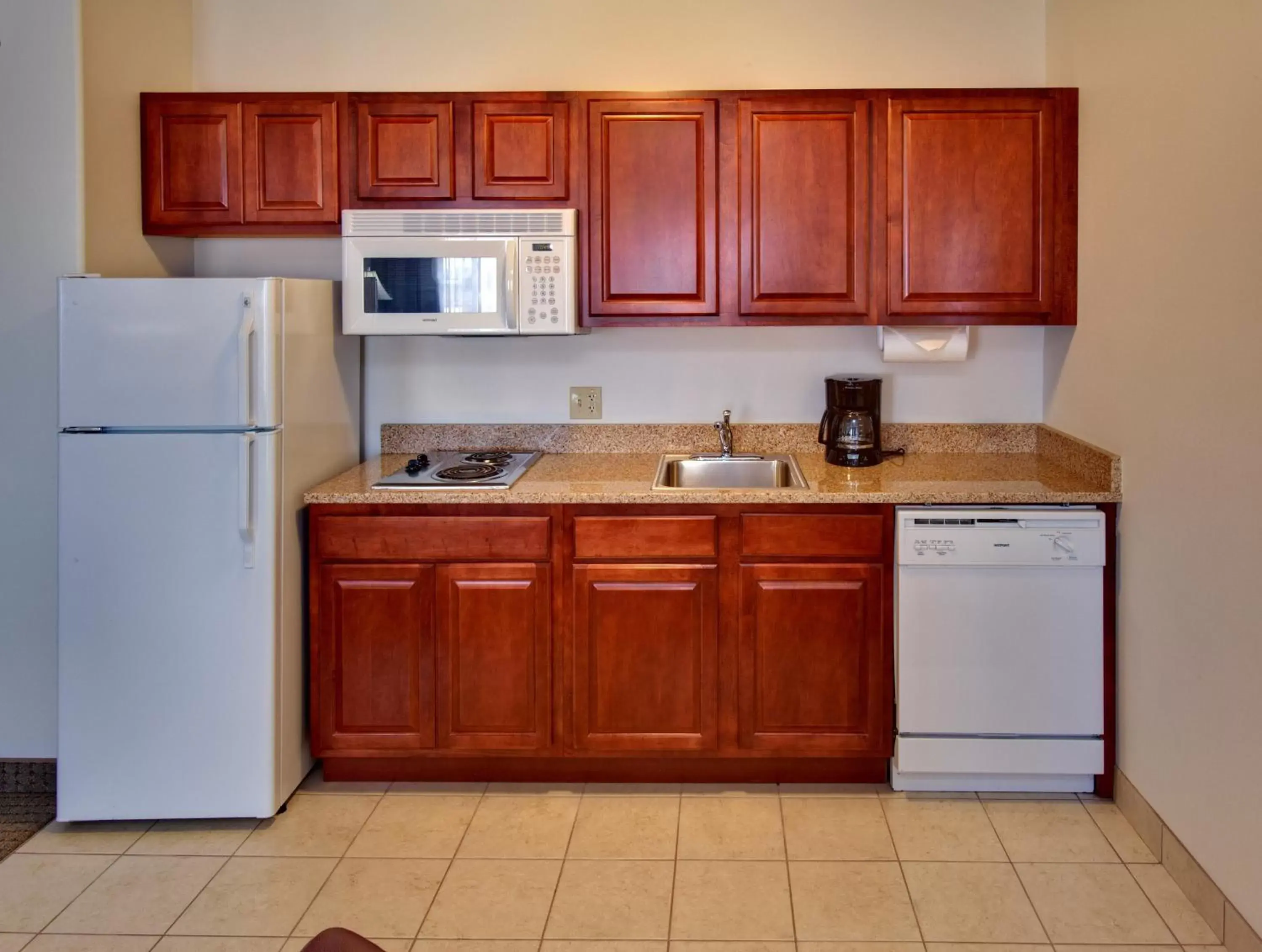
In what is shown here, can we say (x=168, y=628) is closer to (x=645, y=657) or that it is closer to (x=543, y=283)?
(x=645, y=657)

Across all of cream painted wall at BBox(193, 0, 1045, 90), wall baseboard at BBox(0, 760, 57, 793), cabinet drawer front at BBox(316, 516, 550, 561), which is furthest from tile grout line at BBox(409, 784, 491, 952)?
cream painted wall at BBox(193, 0, 1045, 90)

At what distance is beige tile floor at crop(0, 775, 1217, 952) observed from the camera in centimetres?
241

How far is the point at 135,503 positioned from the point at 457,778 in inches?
45.0

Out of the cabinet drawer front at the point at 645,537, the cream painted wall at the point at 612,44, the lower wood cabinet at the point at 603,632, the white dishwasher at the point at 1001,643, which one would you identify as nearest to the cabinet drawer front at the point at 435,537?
the lower wood cabinet at the point at 603,632

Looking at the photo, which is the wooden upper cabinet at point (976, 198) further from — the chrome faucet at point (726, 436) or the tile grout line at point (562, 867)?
the tile grout line at point (562, 867)

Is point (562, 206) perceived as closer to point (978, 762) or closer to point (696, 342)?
point (696, 342)

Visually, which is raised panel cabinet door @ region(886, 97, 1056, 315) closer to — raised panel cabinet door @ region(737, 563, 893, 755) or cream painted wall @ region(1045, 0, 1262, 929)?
cream painted wall @ region(1045, 0, 1262, 929)

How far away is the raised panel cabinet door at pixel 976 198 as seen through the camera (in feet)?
10.6

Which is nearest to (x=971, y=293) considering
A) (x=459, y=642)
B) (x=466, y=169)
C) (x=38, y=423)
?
(x=466, y=169)

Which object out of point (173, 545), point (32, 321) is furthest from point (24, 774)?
point (32, 321)

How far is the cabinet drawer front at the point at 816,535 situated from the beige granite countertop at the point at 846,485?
0.17 feet

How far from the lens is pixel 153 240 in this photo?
3381 millimetres

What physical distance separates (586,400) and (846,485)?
37.4 inches

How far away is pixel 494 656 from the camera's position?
3119 mm
